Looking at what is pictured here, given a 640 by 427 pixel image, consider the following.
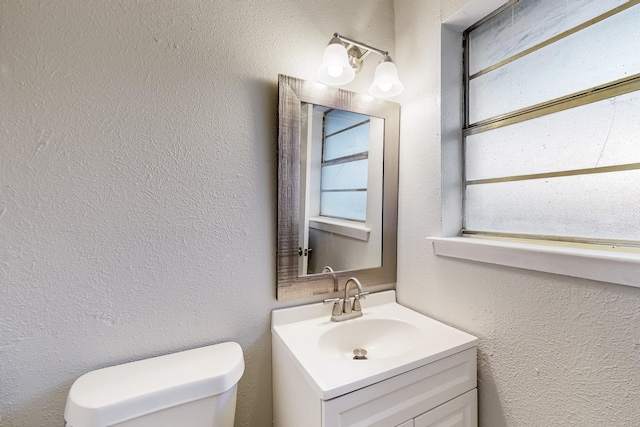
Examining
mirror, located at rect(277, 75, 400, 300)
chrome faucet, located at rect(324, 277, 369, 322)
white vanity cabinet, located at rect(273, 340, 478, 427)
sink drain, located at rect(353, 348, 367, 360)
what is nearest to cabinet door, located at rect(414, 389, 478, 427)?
white vanity cabinet, located at rect(273, 340, 478, 427)

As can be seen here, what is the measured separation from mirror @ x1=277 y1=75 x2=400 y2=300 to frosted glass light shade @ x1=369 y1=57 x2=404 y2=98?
0.06m

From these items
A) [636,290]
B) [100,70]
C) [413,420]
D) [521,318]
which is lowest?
[413,420]

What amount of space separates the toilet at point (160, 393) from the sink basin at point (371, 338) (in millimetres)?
362

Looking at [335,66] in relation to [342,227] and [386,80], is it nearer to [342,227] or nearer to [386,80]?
[386,80]

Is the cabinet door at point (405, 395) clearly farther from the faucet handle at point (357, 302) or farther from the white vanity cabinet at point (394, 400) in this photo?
the faucet handle at point (357, 302)

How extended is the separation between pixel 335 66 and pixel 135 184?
32.5 inches

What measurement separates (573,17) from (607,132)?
0.39 metres

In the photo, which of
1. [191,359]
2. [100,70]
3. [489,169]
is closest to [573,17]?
[489,169]

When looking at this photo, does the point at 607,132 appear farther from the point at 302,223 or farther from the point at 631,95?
the point at 302,223

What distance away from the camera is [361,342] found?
109cm

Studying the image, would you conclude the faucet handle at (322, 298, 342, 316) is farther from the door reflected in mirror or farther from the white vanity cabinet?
the white vanity cabinet

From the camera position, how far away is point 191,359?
2.80 ft

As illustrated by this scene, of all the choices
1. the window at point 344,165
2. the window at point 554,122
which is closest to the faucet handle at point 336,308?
the window at point 344,165

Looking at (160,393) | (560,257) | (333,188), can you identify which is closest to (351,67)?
(333,188)
